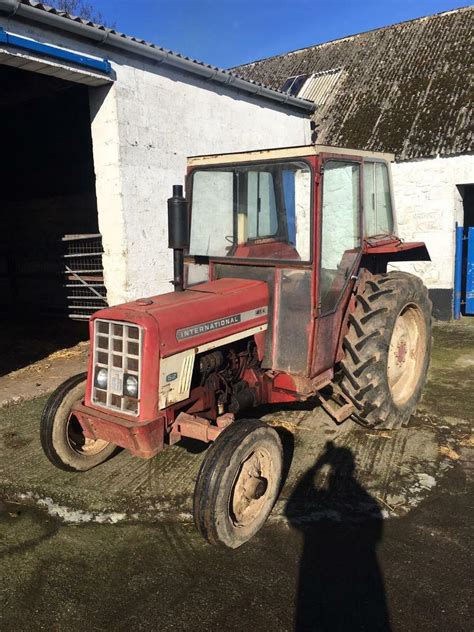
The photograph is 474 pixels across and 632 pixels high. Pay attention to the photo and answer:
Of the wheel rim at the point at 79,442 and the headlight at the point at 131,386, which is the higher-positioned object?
the headlight at the point at 131,386

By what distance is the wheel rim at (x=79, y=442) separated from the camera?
3.48 meters

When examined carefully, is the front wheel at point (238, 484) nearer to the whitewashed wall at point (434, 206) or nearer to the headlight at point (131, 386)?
the headlight at point (131, 386)

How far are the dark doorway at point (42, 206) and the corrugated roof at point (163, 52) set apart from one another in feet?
6.97

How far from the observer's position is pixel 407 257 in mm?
5039

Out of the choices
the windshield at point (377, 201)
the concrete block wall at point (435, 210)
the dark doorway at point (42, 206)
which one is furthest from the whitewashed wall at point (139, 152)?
the concrete block wall at point (435, 210)

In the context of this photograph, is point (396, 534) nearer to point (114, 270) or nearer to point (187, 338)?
point (187, 338)

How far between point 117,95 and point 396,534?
556 centimetres

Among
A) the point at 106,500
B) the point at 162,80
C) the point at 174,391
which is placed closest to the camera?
the point at 174,391

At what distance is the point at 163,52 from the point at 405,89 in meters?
5.83

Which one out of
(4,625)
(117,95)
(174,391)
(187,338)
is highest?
(117,95)

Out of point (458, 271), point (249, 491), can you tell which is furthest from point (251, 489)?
point (458, 271)

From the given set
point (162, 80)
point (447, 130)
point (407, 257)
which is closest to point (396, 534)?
point (407, 257)

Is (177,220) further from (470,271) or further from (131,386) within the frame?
(470,271)

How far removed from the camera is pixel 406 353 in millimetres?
4527
